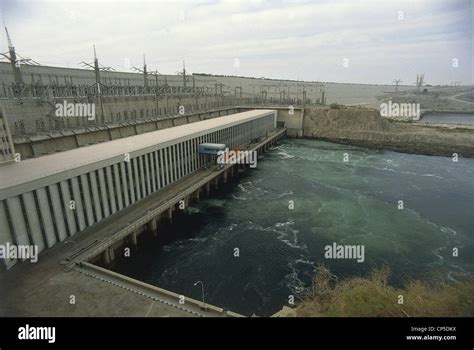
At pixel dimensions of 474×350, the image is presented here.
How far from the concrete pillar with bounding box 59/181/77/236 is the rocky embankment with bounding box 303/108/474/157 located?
52895 millimetres

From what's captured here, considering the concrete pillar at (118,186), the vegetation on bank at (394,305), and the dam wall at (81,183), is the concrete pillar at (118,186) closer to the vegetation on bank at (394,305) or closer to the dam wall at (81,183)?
the dam wall at (81,183)

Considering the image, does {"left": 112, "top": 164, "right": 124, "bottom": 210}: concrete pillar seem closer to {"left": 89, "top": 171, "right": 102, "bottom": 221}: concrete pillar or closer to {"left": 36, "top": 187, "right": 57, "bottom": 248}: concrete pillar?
{"left": 89, "top": 171, "right": 102, "bottom": 221}: concrete pillar

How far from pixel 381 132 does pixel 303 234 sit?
4553 cm

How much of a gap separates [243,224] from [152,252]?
7545 mm

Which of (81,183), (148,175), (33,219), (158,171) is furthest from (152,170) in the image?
(33,219)

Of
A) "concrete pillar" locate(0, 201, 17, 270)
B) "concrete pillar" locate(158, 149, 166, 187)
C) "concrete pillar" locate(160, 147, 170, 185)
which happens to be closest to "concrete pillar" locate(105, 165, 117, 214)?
"concrete pillar" locate(158, 149, 166, 187)

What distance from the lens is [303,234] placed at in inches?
895

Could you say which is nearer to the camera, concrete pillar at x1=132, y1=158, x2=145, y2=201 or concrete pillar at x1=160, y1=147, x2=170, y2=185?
concrete pillar at x1=132, y1=158, x2=145, y2=201

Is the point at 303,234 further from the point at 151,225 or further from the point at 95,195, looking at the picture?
the point at 95,195

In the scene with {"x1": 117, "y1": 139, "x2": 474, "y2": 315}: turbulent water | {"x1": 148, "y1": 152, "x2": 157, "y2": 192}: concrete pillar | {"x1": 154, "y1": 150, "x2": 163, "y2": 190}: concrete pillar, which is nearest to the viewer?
{"x1": 117, "y1": 139, "x2": 474, "y2": 315}: turbulent water

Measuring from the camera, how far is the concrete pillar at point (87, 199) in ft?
59.9

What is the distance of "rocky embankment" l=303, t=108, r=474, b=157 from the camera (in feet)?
170

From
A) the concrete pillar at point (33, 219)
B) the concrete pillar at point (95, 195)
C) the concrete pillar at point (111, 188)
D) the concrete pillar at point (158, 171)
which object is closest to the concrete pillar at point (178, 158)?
the concrete pillar at point (158, 171)
